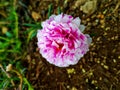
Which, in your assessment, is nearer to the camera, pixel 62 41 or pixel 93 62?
pixel 62 41

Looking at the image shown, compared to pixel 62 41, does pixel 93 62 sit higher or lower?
lower

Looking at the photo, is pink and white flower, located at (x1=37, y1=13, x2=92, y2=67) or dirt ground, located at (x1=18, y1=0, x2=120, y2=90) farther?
dirt ground, located at (x1=18, y1=0, x2=120, y2=90)

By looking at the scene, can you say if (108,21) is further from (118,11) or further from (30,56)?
(30,56)

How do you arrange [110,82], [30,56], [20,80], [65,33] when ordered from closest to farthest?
Answer: [65,33], [110,82], [20,80], [30,56]

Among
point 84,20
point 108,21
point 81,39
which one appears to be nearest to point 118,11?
point 108,21

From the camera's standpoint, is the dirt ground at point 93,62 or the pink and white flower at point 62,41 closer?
the pink and white flower at point 62,41
